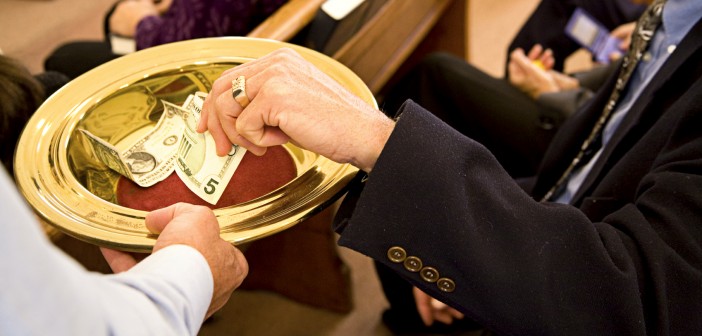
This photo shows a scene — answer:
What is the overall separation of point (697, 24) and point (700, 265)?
341mm

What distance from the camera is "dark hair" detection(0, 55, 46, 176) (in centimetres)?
87

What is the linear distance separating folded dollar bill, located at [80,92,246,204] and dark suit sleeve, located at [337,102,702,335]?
145 mm

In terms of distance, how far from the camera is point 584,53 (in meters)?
2.25

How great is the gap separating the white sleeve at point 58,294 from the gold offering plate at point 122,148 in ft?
0.38

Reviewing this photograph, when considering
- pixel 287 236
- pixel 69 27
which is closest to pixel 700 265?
pixel 287 236

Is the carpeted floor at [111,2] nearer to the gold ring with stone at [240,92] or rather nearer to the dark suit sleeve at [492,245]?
the gold ring with stone at [240,92]

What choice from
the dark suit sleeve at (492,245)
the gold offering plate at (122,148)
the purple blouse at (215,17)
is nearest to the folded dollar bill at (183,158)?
the gold offering plate at (122,148)

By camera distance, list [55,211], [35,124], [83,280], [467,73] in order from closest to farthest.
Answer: [83,280] → [55,211] → [35,124] → [467,73]

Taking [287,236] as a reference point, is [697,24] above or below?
above

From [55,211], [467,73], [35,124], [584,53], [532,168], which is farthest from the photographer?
[584,53]

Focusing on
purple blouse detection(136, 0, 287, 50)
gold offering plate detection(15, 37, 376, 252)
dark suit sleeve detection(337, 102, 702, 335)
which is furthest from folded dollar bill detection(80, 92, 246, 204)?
purple blouse detection(136, 0, 287, 50)

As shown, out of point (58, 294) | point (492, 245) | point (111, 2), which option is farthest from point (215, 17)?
point (111, 2)

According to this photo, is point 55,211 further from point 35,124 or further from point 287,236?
point 287,236

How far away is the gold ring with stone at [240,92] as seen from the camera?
0.64 metres
